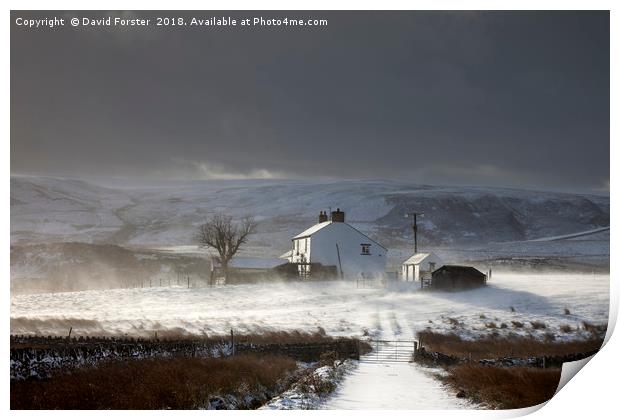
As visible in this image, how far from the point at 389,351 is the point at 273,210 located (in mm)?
14074

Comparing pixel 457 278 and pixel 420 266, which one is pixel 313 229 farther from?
pixel 457 278

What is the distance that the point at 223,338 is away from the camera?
1645 cm

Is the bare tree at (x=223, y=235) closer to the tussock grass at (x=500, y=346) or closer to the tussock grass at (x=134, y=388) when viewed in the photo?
the tussock grass at (x=500, y=346)

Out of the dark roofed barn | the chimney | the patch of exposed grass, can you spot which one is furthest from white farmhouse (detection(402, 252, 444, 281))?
the patch of exposed grass

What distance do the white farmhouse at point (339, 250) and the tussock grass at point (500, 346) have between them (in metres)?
5.74

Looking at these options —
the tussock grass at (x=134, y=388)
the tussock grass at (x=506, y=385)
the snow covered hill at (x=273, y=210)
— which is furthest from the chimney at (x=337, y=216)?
the tussock grass at (x=134, y=388)

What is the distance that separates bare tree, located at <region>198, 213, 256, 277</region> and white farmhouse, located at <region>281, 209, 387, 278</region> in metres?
2.26

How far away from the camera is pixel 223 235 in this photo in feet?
81.9

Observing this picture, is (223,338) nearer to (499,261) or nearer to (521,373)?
(521,373)

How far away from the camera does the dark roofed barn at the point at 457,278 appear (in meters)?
24.7

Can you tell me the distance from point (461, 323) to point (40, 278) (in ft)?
35.7
